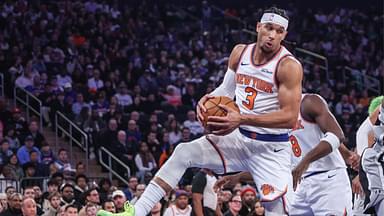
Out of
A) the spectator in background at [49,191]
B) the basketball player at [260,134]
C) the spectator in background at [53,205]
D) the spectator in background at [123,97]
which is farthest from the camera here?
the spectator in background at [123,97]

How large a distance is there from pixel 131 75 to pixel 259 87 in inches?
566

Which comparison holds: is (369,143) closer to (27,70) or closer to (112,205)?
(112,205)

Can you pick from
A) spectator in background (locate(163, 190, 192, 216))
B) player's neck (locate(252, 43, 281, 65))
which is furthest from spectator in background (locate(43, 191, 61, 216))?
player's neck (locate(252, 43, 281, 65))

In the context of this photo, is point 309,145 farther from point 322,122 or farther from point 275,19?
point 275,19

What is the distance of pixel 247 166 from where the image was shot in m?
8.30

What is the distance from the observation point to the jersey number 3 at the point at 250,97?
823 cm

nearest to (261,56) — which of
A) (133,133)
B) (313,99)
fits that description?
(313,99)

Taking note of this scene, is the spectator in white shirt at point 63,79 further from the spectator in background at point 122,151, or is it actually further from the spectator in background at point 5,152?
the spectator in background at point 5,152

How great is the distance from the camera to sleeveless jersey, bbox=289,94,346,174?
8977 mm

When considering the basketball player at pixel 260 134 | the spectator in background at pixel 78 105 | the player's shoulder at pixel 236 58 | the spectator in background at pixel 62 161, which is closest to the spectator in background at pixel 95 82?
the spectator in background at pixel 78 105

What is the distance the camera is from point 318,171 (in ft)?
30.2

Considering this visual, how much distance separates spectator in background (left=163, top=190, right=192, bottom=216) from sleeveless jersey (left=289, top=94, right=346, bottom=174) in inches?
193

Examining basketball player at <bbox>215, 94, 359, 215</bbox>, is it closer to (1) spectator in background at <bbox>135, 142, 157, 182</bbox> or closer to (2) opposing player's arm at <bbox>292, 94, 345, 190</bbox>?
(2) opposing player's arm at <bbox>292, 94, 345, 190</bbox>

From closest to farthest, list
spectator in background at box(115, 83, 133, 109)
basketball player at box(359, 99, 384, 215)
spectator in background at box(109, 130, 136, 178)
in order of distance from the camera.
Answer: basketball player at box(359, 99, 384, 215) < spectator in background at box(109, 130, 136, 178) < spectator in background at box(115, 83, 133, 109)
